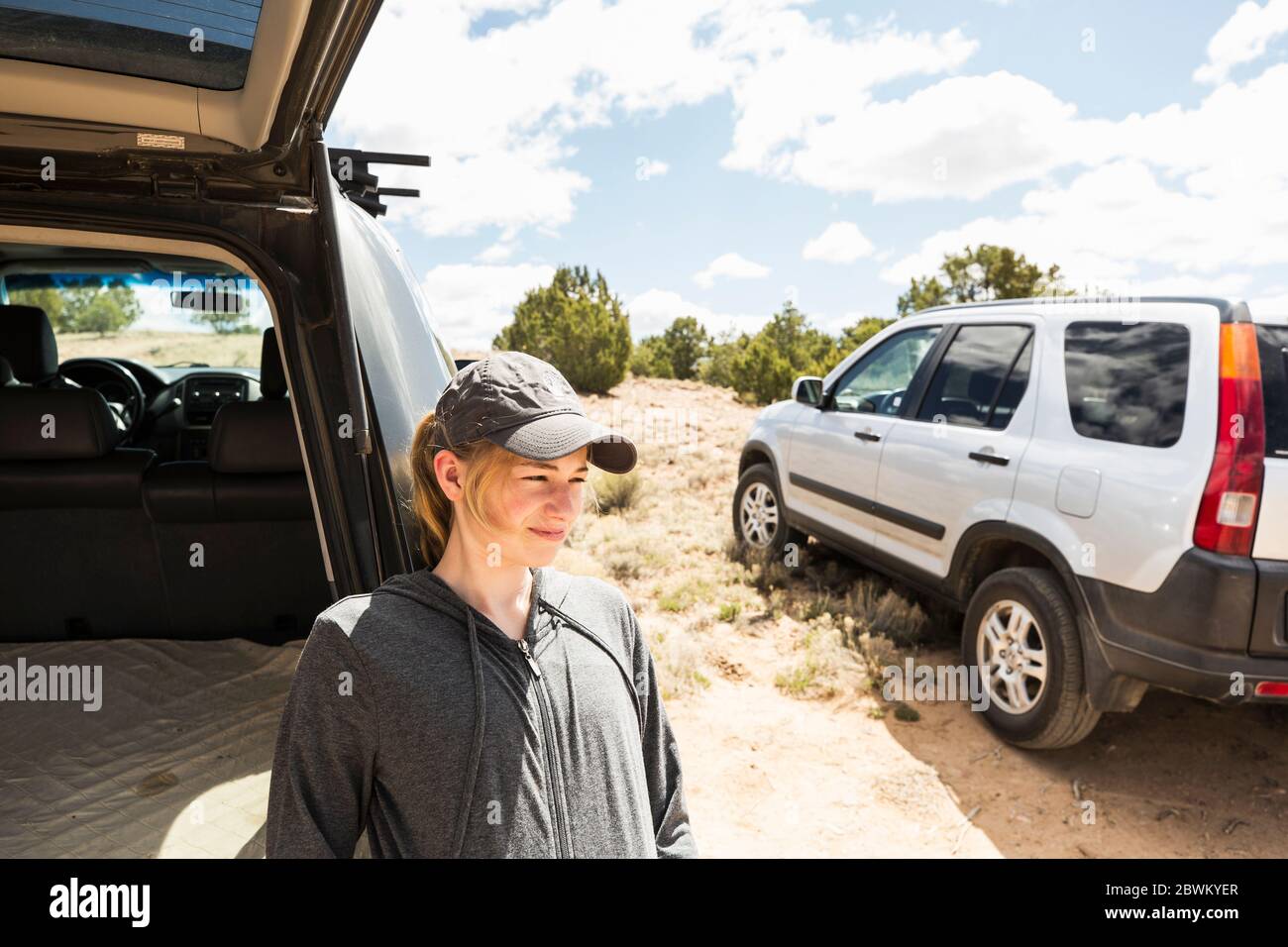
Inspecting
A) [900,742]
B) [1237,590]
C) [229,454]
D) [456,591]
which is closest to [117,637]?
[229,454]

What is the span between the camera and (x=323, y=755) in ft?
3.93

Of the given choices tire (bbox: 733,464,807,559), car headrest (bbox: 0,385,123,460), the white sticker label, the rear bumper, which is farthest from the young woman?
tire (bbox: 733,464,807,559)

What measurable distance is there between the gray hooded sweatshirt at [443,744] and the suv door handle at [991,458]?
10.3 feet

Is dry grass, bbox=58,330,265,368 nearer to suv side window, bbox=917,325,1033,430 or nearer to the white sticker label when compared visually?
suv side window, bbox=917,325,1033,430

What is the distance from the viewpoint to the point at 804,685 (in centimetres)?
471

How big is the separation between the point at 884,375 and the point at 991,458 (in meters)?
1.69

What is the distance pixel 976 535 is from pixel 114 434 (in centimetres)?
409

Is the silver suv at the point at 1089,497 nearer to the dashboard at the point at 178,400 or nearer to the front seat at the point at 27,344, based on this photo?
the dashboard at the point at 178,400

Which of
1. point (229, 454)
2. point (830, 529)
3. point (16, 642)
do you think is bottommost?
point (16, 642)

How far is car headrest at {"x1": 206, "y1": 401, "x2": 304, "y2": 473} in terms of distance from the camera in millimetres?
3520

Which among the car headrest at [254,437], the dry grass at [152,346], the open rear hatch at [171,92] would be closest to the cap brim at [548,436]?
the open rear hatch at [171,92]

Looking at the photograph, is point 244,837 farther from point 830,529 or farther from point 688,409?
point 688,409

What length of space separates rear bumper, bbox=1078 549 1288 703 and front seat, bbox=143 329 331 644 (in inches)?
137

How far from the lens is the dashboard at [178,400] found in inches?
241
